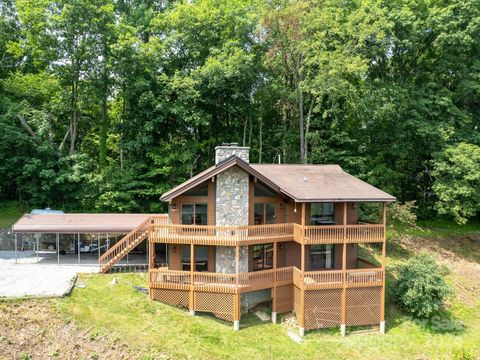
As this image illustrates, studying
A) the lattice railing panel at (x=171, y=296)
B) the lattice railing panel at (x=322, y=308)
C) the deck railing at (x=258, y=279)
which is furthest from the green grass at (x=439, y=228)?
the lattice railing panel at (x=171, y=296)

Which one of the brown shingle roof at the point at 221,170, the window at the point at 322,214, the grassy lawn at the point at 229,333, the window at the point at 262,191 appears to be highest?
the brown shingle roof at the point at 221,170

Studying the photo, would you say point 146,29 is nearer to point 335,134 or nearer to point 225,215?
point 335,134

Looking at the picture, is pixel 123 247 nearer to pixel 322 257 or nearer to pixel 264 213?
pixel 264 213

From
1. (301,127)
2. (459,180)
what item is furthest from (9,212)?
(459,180)

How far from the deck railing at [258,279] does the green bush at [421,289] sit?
1882mm

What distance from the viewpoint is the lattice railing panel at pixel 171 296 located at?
53.7 feet

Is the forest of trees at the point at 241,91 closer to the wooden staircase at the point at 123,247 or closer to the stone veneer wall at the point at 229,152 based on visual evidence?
the wooden staircase at the point at 123,247

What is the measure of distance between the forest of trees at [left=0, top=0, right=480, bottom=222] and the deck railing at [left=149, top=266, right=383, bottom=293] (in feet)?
37.5

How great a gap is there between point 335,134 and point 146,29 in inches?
746

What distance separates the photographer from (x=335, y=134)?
28.5 m

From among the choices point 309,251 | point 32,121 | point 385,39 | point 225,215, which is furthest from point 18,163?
point 385,39

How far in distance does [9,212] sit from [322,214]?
84.6 feet

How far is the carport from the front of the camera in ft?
64.9

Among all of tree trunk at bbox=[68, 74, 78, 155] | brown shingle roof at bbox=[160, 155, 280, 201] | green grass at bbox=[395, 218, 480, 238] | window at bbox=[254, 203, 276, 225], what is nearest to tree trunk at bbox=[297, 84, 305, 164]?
green grass at bbox=[395, 218, 480, 238]
